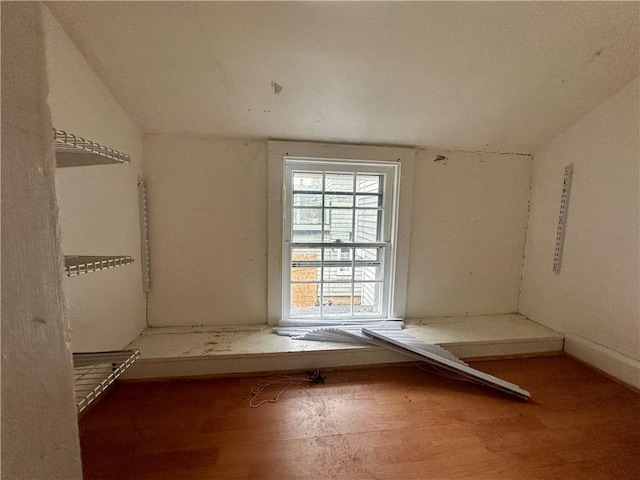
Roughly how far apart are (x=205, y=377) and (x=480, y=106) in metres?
2.40

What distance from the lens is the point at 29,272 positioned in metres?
0.50

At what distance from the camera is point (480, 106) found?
1.61 meters

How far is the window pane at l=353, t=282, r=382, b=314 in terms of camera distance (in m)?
2.19

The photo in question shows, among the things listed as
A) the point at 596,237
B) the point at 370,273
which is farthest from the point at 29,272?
the point at 596,237

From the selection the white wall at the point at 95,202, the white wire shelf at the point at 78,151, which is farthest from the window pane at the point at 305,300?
the white wire shelf at the point at 78,151

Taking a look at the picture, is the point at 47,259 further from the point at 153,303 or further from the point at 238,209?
the point at 153,303

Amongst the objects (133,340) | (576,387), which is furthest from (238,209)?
(576,387)

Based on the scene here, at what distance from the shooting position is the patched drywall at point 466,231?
208 cm

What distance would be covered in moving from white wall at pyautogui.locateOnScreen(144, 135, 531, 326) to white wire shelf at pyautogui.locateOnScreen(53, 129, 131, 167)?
0.86 m

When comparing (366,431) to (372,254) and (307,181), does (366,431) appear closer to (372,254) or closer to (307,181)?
(372,254)

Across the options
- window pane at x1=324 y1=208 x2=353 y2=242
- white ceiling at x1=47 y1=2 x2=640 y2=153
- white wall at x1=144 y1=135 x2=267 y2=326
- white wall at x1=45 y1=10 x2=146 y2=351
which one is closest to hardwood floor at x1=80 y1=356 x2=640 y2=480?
white wall at x1=45 y1=10 x2=146 y2=351

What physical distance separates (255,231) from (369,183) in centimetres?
97

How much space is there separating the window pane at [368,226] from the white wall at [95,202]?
1.58m

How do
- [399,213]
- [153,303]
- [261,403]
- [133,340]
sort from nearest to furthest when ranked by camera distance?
[261,403] → [133,340] → [153,303] → [399,213]
